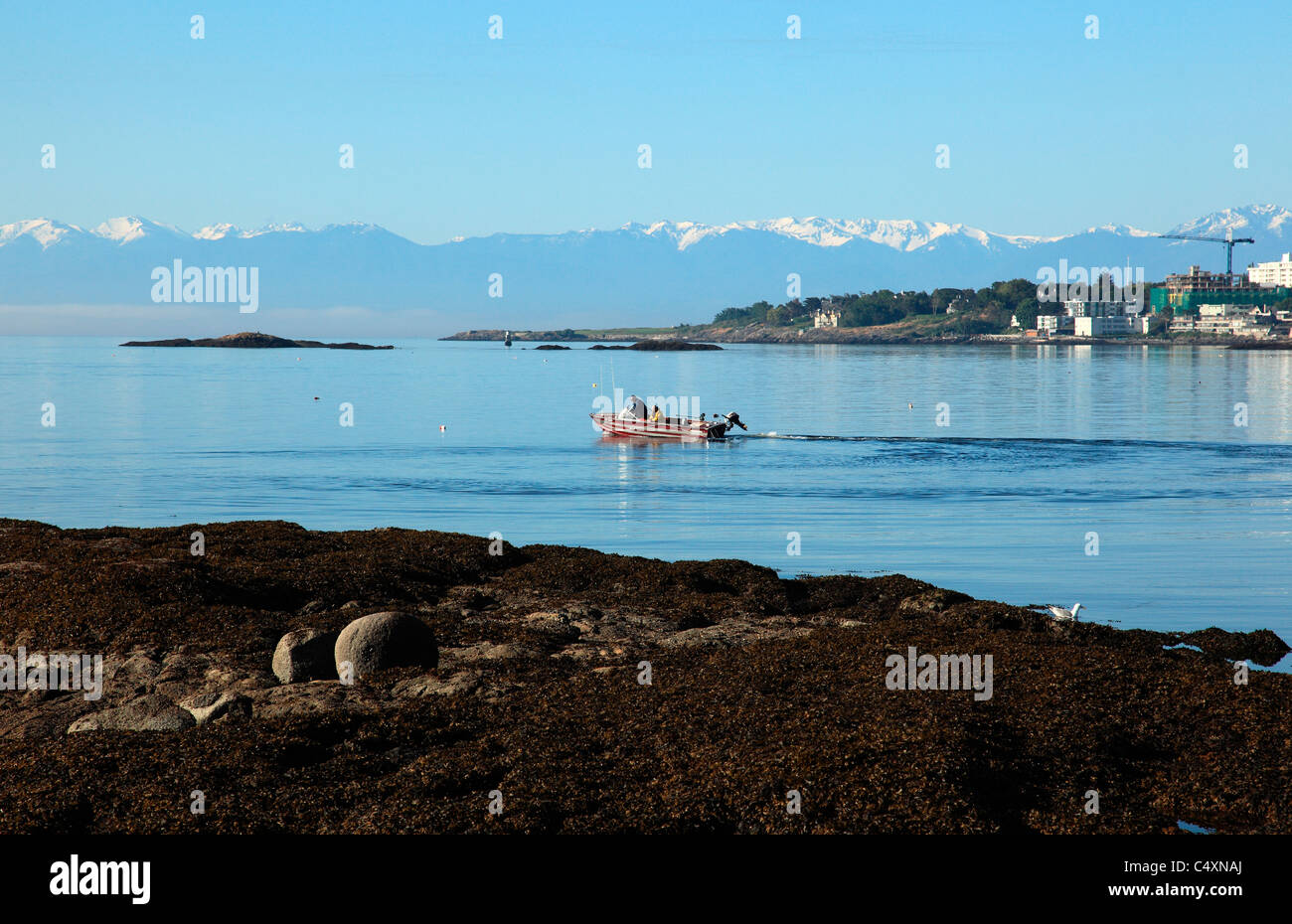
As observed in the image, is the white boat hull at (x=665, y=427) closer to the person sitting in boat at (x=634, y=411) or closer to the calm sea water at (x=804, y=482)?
the person sitting in boat at (x=634, y=411)

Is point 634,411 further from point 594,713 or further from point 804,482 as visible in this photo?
point 594,713

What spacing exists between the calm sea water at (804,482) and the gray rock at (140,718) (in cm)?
1804

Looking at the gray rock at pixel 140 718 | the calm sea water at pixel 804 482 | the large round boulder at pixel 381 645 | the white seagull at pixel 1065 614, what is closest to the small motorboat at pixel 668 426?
the calm sea water at pixel 804 482

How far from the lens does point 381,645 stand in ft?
61.9

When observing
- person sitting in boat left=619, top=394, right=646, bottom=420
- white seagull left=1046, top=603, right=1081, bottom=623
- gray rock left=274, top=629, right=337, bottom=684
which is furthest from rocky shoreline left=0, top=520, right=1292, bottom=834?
person sitting in boat left=619, top=394, right=646, bottom=420

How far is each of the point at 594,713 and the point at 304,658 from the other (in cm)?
541

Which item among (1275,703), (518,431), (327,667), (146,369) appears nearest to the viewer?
(1275,703)

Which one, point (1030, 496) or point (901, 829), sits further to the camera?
point (1030, 496)

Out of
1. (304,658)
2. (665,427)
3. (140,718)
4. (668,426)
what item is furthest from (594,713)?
(668,426)

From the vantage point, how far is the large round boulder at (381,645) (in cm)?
1870

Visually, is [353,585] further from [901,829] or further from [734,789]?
[901,829]

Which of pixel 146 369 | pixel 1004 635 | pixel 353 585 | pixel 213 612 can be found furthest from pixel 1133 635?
pixel 146 369

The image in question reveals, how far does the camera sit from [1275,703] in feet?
54.4
